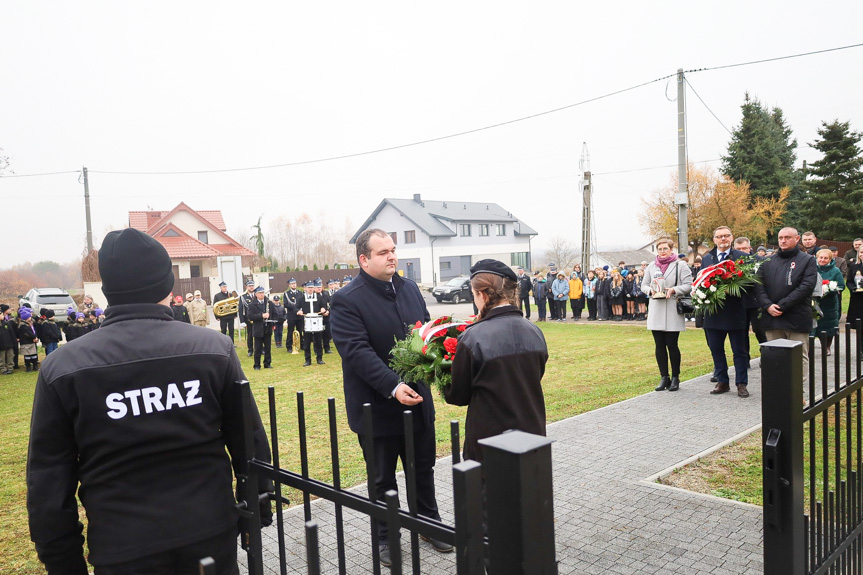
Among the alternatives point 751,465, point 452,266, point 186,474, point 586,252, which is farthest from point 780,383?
point 452,266

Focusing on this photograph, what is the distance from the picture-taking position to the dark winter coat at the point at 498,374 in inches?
132

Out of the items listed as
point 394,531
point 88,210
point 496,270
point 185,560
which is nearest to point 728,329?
point 496,270

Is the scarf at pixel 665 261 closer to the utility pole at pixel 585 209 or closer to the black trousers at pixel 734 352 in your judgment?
the black trousers at pixel 734 352

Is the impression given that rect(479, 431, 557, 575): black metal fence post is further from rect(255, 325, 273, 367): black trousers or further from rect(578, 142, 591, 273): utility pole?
rect(578, 142, 591, 273): utility pole

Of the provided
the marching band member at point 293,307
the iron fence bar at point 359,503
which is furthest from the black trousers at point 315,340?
the iron fence bar at point 359,503

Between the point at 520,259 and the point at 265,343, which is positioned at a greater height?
the point at 520,259

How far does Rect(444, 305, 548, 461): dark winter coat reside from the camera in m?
3.36

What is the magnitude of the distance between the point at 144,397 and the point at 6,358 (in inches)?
712

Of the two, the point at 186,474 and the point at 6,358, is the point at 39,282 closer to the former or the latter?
the point at 6,358

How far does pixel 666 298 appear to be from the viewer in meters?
8.37

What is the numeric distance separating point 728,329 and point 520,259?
6245cm

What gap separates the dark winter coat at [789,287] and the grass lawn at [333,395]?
2.04m

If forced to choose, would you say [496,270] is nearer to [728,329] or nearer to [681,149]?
[728,329]

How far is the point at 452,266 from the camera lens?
62875mm
